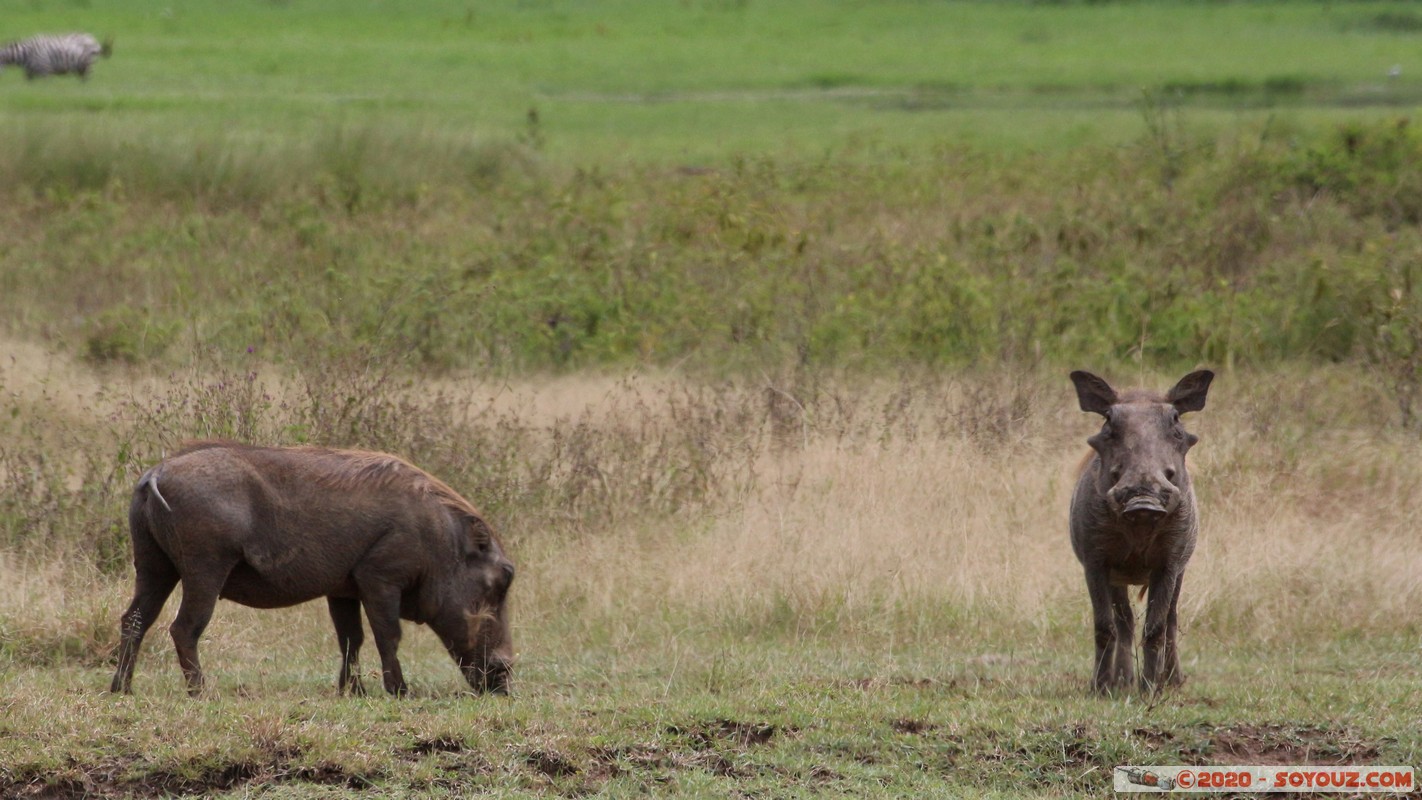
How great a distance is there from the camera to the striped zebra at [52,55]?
3161 cm

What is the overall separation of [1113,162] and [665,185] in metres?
6.08

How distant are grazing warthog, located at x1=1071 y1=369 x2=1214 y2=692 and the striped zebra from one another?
28.7m

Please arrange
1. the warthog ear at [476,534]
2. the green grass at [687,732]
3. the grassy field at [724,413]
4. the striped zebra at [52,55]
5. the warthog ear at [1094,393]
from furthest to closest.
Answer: the striped zebra at [52,55]
the warthog ear at [476,534]
the warthog ear at [1094,393]
the grassy field at [724,413]
the green grass at [687,732]

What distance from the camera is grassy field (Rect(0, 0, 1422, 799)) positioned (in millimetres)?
6195

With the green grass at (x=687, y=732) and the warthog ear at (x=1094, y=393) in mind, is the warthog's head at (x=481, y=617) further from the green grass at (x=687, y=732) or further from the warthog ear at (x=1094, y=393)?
the warthog ear at (x=1094, y=393)

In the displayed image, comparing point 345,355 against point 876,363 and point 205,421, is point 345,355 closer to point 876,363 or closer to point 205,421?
point 205,421

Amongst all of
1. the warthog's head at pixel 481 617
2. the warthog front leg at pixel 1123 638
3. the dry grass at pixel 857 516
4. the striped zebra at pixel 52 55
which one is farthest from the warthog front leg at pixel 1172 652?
the striped zebra at pixel 52 55

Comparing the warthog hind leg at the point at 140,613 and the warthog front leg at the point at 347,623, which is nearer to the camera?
the warthog hind leg at the point at 140,613

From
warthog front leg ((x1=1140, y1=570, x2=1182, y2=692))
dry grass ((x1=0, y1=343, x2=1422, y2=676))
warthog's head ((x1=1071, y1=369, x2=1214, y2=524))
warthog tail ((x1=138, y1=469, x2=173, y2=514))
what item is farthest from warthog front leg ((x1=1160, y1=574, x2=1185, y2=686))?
warthog tail ((x1=138, y1=469, x2=173, y2=514))

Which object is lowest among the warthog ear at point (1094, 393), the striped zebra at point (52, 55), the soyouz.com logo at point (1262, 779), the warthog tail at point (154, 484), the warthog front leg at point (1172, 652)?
the soyouz.com logo at point (1262, 779)

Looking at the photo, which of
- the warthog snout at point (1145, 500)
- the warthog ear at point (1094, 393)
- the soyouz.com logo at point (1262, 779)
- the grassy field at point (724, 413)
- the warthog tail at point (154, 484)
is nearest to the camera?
the soyouz.com logo at point (1262, 779)

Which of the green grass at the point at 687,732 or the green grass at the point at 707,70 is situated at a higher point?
the green grass at the point at 707,70

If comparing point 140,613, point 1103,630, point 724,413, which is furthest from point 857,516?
point 140,613

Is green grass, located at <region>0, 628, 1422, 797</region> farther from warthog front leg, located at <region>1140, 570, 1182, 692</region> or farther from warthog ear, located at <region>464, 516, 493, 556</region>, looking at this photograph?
warthog ear, located at <region>464, 516, 493, 556</region>
